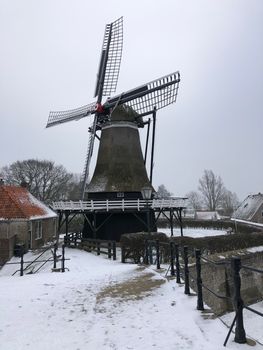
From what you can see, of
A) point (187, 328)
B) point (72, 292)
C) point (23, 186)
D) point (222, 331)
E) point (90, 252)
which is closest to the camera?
point (222, 331)

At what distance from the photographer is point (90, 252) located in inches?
778

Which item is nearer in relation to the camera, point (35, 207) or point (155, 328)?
point (155, 328)

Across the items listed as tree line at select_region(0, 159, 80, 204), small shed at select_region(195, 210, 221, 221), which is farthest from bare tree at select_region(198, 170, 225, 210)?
tree line at select_region(0, 159, 80, 204)

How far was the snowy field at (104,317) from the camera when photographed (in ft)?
17.5

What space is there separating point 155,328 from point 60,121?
25.8m

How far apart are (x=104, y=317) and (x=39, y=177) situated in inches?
2127

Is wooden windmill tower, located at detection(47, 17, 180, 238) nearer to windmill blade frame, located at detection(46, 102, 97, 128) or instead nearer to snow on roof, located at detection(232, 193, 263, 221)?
windmill blade frame, located at detection(46, 102, 97, 128)

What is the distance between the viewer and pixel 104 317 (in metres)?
6.66

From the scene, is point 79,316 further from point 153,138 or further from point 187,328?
point 153,138

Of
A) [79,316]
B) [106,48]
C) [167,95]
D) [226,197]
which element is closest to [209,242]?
[167,95]

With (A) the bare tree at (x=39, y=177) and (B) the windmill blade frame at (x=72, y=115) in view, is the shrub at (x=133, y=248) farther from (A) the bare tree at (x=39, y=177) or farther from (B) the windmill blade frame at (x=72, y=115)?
(A) the bare tree at (x=39, y=177)

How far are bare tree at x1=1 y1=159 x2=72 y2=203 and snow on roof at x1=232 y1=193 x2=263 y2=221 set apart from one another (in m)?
30.0

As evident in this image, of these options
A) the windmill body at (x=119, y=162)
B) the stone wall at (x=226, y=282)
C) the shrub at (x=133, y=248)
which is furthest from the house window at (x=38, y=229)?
the stone wall at (x=226, y=282)

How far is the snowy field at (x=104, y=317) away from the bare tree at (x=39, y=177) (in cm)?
4910
